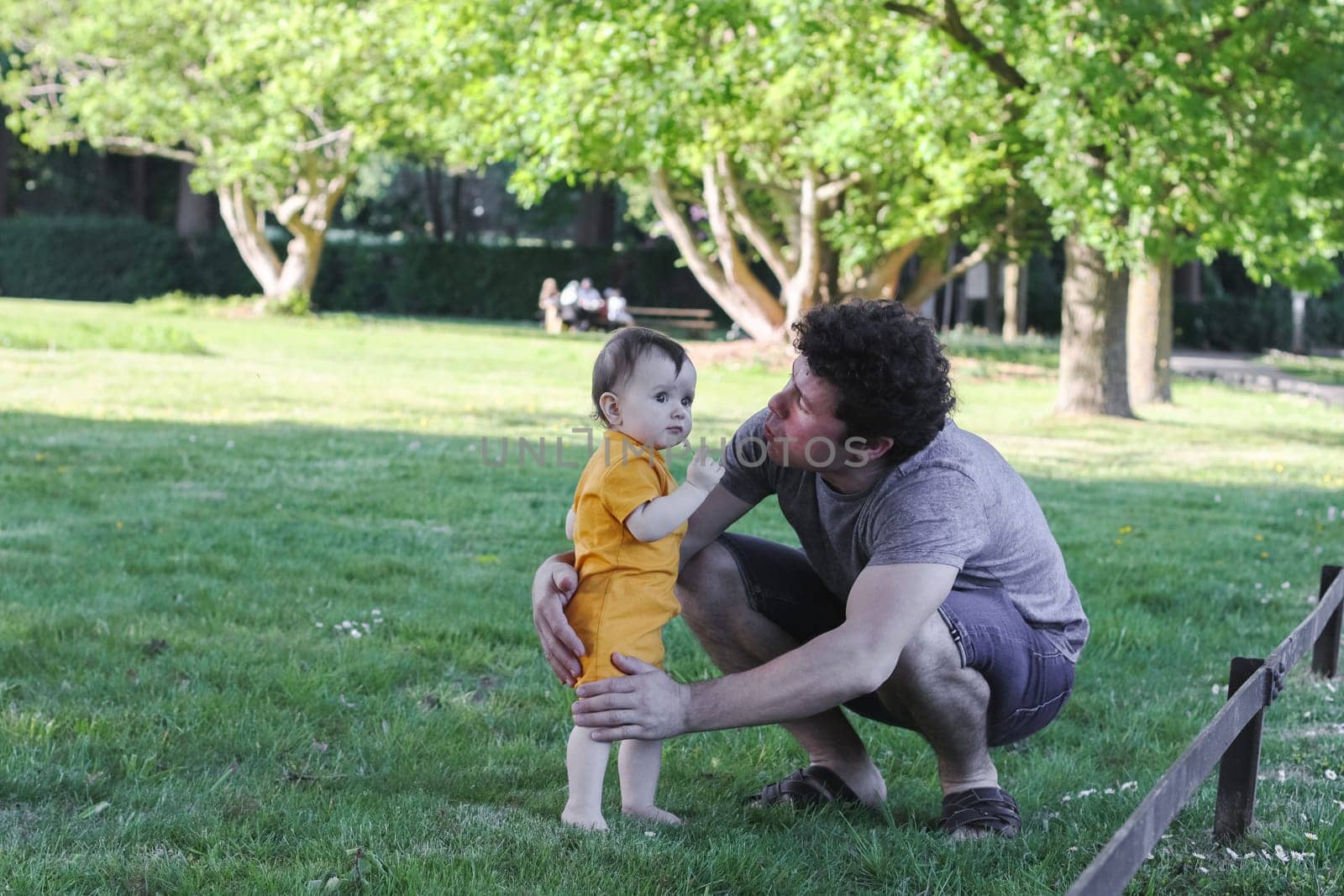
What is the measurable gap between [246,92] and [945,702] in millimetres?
25647

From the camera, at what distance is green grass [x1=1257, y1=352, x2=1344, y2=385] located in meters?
23.7

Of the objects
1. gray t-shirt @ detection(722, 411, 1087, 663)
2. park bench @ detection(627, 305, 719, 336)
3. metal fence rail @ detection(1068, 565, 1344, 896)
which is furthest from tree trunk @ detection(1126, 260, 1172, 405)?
park bench @ detection(627, 305, 719, 336)

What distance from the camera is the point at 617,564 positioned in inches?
131

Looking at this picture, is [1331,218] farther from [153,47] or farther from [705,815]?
[153,47]

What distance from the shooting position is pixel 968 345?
2572cm

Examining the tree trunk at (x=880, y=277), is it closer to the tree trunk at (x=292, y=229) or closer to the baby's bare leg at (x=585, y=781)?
the tree trunk at (x=292, y=229)

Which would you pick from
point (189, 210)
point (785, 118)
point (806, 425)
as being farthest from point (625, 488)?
point (189, 210)

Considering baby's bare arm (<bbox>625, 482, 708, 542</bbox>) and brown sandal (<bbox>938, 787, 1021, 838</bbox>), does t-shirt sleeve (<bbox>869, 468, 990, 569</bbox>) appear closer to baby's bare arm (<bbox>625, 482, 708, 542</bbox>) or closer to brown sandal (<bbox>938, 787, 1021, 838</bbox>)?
baby's bare arm (<bbox>625, 482, 708, 542</bbox>)

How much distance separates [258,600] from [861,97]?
1073cm

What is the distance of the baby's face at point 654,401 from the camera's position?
3309mm

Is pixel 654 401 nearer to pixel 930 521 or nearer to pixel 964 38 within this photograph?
pixel 930 521

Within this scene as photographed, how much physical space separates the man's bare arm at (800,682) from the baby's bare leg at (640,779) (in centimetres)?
47

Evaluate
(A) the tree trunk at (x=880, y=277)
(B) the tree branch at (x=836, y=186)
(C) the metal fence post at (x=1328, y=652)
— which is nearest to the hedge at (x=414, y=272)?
(A) the tree trunk at (x=880, y=277)

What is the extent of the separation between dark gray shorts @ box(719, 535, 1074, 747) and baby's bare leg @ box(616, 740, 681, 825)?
488 millimetres
